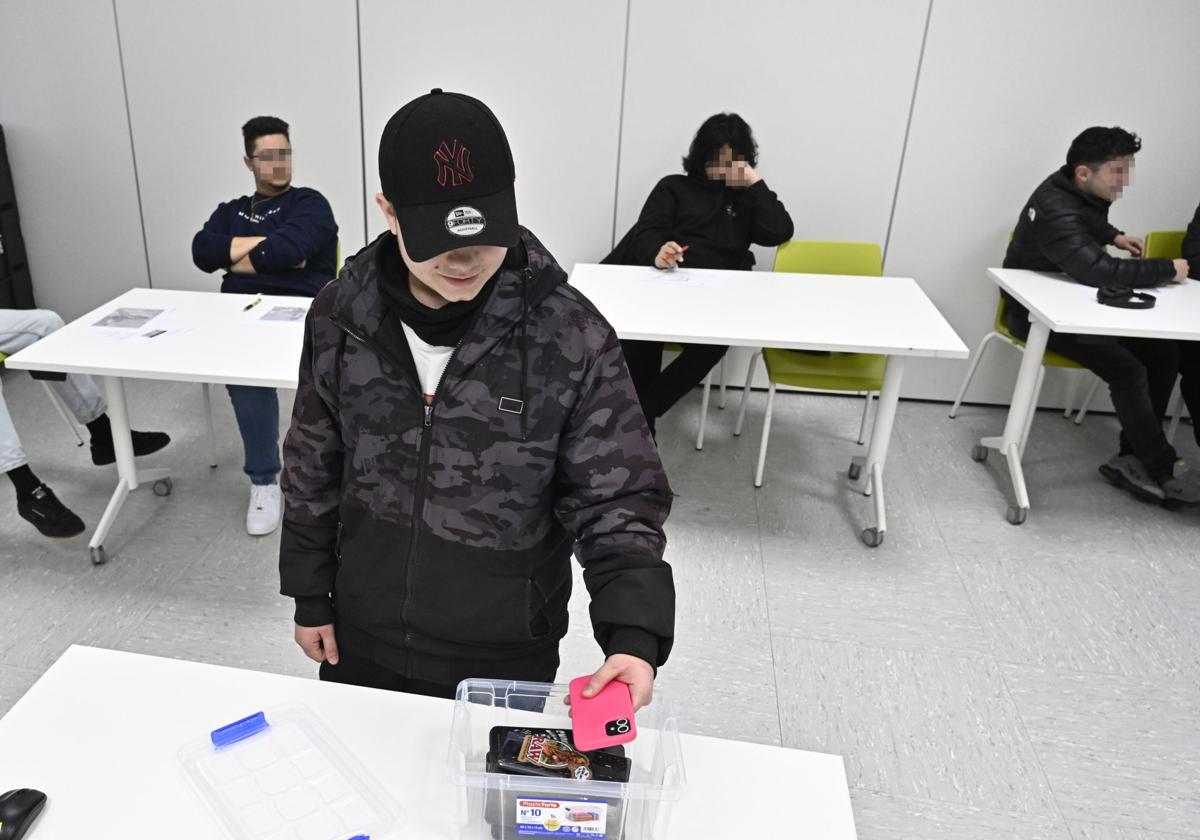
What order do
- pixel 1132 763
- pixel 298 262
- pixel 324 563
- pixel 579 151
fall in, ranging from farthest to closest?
pixel 579 151 < pixel 298 262 < pixel 1132 763 < pixel 324 563

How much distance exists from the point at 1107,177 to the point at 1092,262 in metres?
0.30

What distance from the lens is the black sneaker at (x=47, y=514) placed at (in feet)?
9.15

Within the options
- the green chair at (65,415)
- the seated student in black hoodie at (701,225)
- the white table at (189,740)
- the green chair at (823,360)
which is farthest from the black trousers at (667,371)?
the white table at (189,740)

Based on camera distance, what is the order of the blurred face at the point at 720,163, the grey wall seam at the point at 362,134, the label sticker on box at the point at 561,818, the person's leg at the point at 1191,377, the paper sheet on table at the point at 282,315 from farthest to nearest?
the grey wall seam at the point at 362,134
the person's leg at the point at 1191,377
the blurred face at the point at 720,163
the paper sheet on table at the point at 282,315
the label sticker on box at the point at 561,818

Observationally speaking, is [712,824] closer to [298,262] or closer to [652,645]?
[652,645]

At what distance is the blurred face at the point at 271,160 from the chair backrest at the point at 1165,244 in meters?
3.34

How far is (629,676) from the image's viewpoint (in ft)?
3.52

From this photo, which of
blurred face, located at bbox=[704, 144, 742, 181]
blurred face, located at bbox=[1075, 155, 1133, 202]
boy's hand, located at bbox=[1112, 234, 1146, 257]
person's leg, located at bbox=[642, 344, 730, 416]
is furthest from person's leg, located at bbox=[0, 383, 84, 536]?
boy's hand, located at bbox=[1112, 234, 1146, 257]

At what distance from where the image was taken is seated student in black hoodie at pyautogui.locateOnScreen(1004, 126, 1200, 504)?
320 centimetres

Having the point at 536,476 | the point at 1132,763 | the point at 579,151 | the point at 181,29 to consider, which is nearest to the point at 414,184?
the point at 536,476

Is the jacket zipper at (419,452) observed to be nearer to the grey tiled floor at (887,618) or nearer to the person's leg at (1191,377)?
the grey tiled floor at (887,618)

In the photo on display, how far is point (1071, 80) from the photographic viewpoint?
143 inches

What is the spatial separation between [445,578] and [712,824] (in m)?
0.48

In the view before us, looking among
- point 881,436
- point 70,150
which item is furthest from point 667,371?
point 70,150
